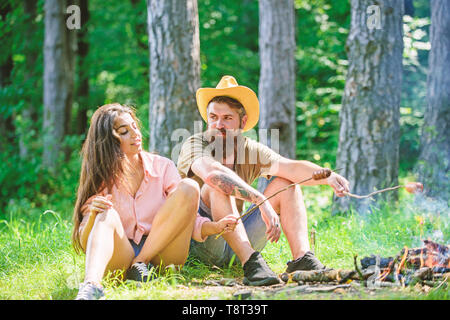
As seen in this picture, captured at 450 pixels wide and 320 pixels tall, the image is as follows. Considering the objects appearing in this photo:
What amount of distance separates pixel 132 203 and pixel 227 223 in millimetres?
666

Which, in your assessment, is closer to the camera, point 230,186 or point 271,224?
point 271,224

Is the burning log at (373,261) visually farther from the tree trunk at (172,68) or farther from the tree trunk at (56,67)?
the tree trunk at (56,67)

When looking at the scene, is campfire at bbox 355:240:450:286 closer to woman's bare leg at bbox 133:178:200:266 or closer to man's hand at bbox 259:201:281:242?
man's hand at bbox 259:201:281:242

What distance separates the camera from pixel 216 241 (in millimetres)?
3764

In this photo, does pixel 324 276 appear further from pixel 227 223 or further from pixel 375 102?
pixel 375 102

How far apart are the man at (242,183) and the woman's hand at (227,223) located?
1 centimetres

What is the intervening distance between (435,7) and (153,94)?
10.9ft

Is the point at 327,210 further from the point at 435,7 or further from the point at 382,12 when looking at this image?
the point at 435,7

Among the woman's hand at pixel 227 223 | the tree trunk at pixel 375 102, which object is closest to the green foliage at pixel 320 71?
the tree trunk at pixel 375 102

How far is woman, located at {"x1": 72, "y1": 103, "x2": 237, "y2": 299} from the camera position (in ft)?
10.9

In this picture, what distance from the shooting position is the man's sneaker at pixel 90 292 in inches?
Result: 110

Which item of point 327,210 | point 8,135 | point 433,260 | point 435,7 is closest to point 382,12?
point 435,7

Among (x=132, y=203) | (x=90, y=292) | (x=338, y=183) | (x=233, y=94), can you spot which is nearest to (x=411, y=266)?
(x=338, y=183)

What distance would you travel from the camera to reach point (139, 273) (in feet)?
10.8
